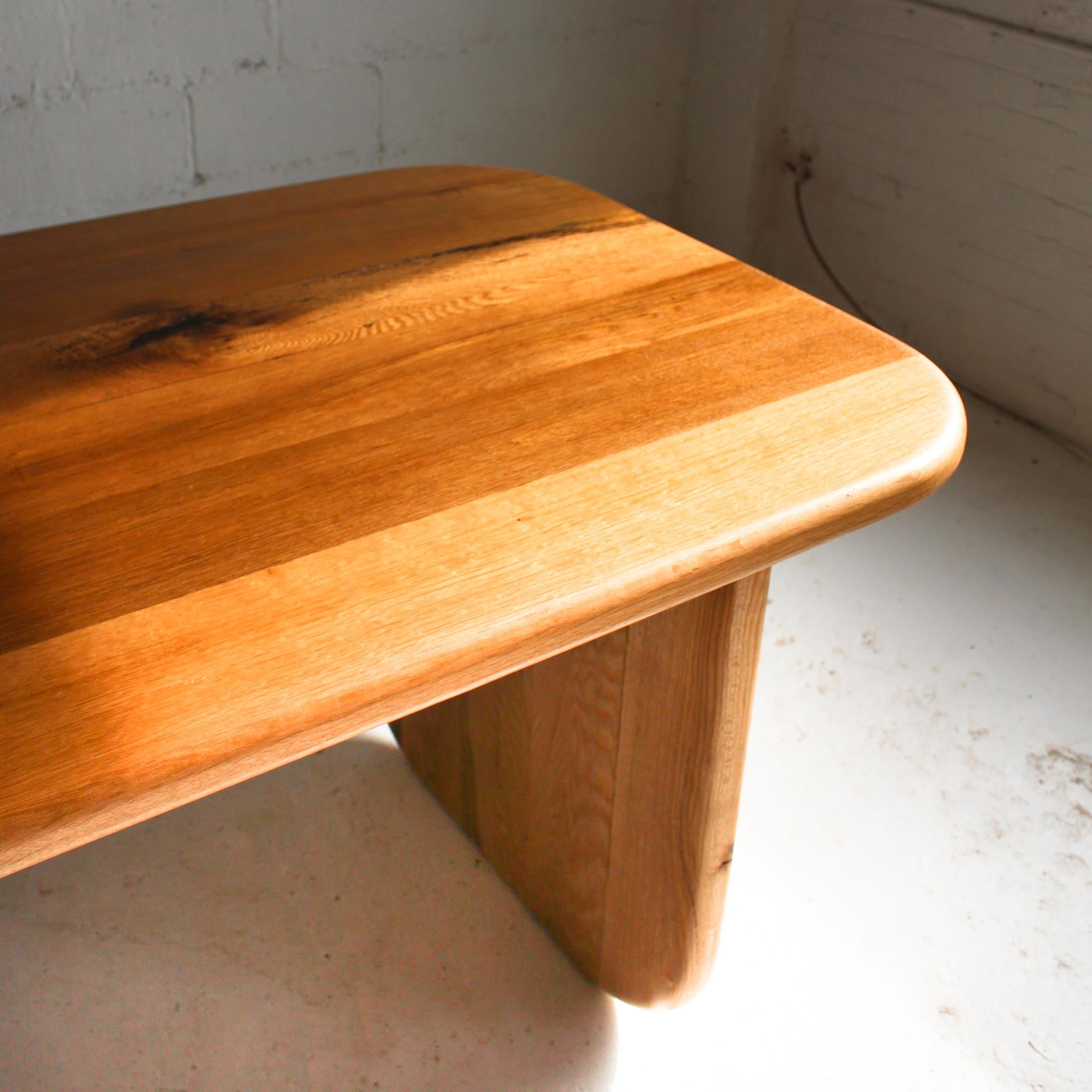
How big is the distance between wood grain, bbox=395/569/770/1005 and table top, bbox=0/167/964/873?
15 cm

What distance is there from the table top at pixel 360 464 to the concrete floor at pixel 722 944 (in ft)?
2.05

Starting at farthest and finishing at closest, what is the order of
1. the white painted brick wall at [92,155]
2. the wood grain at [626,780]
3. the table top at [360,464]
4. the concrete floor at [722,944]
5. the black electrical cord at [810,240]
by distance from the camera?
the black electrical cord at [810,240] → the white painted brick wall at [92,155] → the concrete floor at [722,944] → the wood grain at [626,780] → the table top at [360,464]

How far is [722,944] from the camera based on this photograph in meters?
1.17

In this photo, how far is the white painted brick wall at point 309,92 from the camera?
1.80m

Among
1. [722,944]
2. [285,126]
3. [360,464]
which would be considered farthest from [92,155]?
[722,944]

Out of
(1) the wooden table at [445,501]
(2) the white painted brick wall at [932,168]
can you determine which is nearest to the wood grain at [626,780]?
(1) the wooden table at [445,501]

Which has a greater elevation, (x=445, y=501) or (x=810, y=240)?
(x=445, y=501)

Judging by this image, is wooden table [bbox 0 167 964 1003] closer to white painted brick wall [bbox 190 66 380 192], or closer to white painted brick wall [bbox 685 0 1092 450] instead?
white painted brick wall [bbox 190 66 380 192]

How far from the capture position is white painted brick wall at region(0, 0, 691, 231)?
5.92ft

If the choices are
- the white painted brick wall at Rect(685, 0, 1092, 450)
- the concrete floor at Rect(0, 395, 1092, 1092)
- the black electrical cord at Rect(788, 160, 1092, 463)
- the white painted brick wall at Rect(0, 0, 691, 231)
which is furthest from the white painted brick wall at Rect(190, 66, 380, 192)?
the concrete floor at Rect(0, 395, 1092, 1092)

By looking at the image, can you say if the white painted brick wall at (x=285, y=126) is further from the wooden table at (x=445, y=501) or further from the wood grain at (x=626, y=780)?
the wood grain at (x=626, y=780)

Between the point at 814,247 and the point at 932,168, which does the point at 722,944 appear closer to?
the point at 932,168

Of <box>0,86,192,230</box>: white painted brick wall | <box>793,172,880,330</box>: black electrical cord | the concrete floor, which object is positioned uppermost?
<box>0,86,192,230</box>: white painted brick wall

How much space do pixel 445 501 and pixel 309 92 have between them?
1.61 meters
